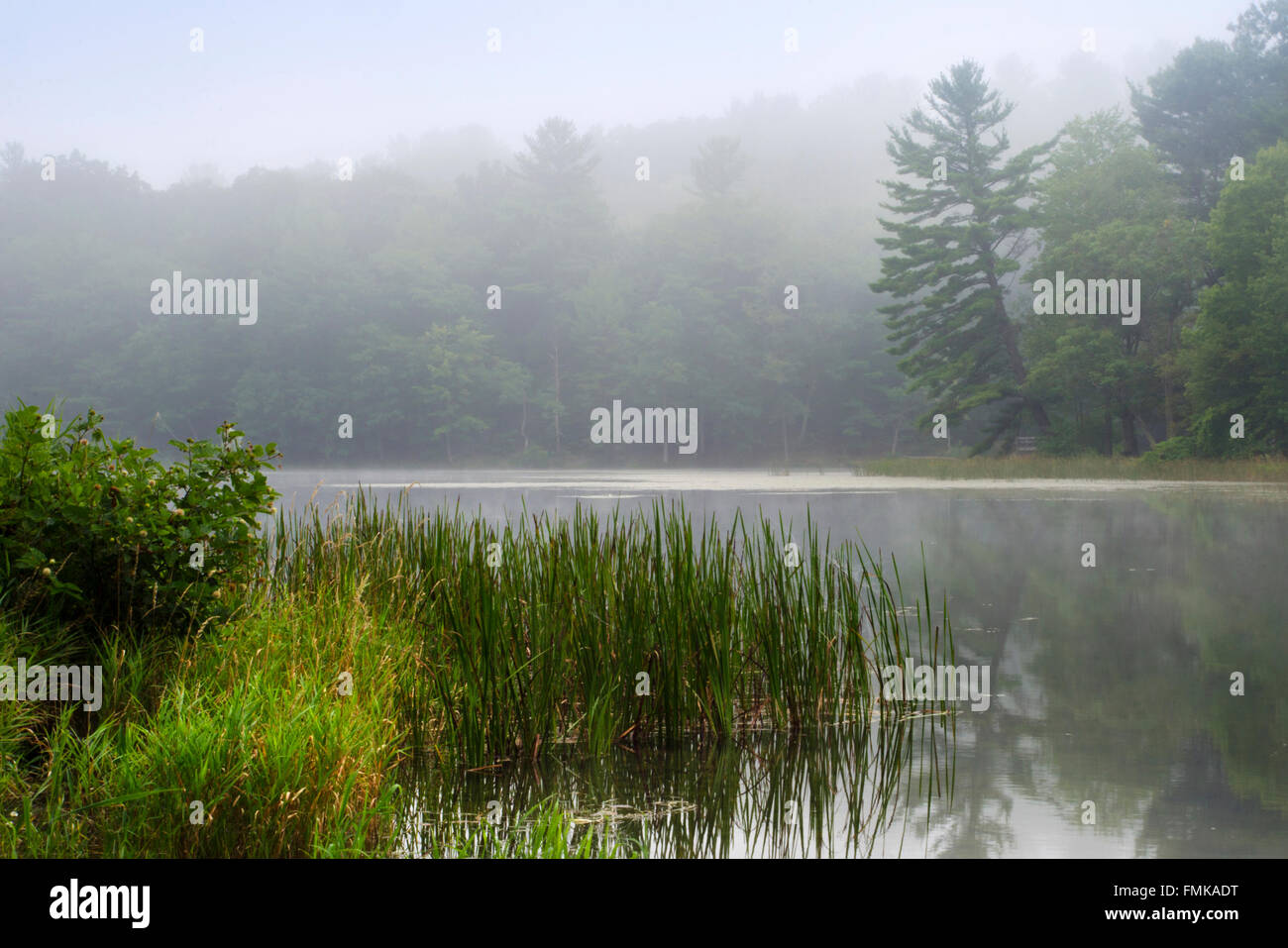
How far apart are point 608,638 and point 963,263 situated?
34530 mm

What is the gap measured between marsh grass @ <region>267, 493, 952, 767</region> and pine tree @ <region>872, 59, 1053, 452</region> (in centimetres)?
3125

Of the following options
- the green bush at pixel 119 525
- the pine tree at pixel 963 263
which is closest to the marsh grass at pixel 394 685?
the green bush at pixel 119 525

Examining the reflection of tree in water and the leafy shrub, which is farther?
the leafy shrub

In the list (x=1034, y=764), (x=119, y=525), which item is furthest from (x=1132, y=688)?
(x=119, y=525)

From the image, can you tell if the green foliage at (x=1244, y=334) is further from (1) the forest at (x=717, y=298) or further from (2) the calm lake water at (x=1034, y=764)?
(2) the calm lake water at (x=1034, y=764)

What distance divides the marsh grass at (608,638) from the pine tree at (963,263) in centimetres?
3125

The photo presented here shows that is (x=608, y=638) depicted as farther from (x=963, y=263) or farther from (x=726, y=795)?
(x=963, y=263)

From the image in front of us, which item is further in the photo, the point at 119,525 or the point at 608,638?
the point at 608,638

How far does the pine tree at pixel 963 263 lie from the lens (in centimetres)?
3588

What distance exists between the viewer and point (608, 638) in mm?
4863

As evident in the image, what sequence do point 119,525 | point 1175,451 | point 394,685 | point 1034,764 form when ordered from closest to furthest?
point 119,525 → point 394,685 → point 1034,764 → point 1175,451

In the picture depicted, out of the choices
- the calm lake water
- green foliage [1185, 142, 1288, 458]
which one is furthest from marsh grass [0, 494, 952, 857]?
green foliage [1185, 142, 1288, 458]

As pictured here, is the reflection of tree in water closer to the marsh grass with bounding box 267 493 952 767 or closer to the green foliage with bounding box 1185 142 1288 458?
the marsh grass with bounding box 267 493 952 767

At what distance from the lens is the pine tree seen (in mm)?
35875
